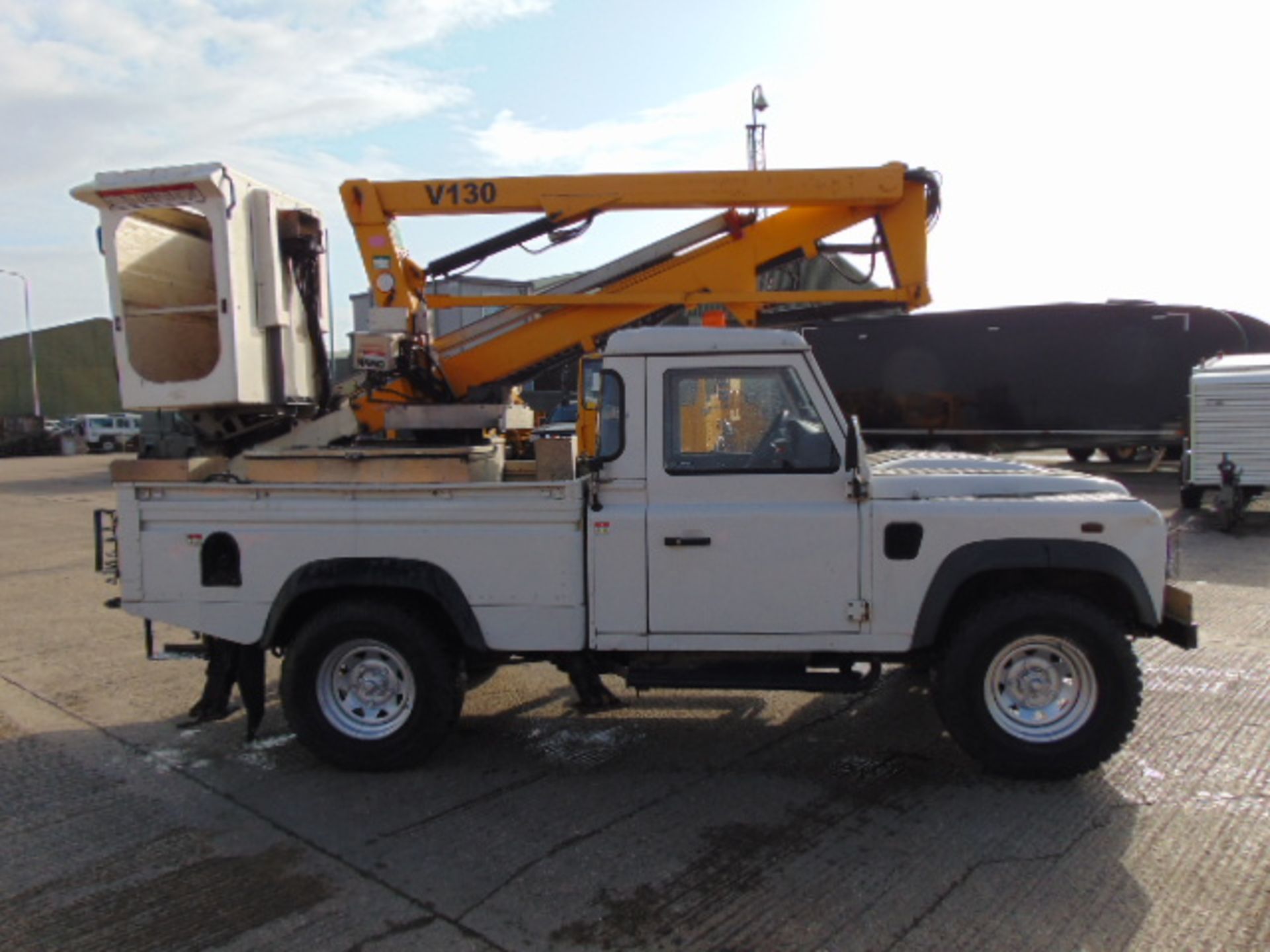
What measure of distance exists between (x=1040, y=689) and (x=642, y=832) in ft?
6.80

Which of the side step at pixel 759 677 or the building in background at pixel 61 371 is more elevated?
the building in background at pixel 61 371

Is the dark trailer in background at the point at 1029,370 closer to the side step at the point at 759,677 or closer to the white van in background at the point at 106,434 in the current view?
the side step at the point at 759,677

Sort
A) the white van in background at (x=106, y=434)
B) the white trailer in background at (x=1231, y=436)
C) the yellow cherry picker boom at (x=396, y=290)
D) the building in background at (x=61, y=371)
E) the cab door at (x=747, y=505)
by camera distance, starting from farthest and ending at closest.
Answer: the building in background at (x=61, y=371) → the white van in background at (x=106, y=434) → the white trailer in background at (x=1231, y=436) → the yellow cherry picker boom at (x=396, y=290) → the cab door at (x=747, y=505)

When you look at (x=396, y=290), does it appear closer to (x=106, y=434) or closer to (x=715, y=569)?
(x=715, y=569)

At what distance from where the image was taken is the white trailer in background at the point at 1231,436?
12039 mm

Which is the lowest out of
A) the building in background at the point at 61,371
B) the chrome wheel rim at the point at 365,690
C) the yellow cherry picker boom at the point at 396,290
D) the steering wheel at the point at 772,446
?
the chrome wheel rim at the point at 365,690

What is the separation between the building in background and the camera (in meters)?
60.5

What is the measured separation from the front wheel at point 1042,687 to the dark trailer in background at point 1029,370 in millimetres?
12205

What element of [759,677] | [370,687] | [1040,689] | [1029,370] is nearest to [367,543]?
[370,687]

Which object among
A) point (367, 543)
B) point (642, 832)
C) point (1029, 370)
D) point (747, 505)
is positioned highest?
point (1029, 370)

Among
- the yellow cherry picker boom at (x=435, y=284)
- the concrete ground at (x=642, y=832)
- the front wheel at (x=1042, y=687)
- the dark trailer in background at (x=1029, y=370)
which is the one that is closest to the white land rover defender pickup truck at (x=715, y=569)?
the front wheel at (x=1042, y=687)

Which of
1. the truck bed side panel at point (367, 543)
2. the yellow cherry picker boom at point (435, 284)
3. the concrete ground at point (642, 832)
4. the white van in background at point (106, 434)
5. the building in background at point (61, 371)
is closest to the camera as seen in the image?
the concrete ground at point (642, 832)

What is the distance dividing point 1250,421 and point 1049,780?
1013 cm

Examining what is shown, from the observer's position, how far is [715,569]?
4500 millimetres
